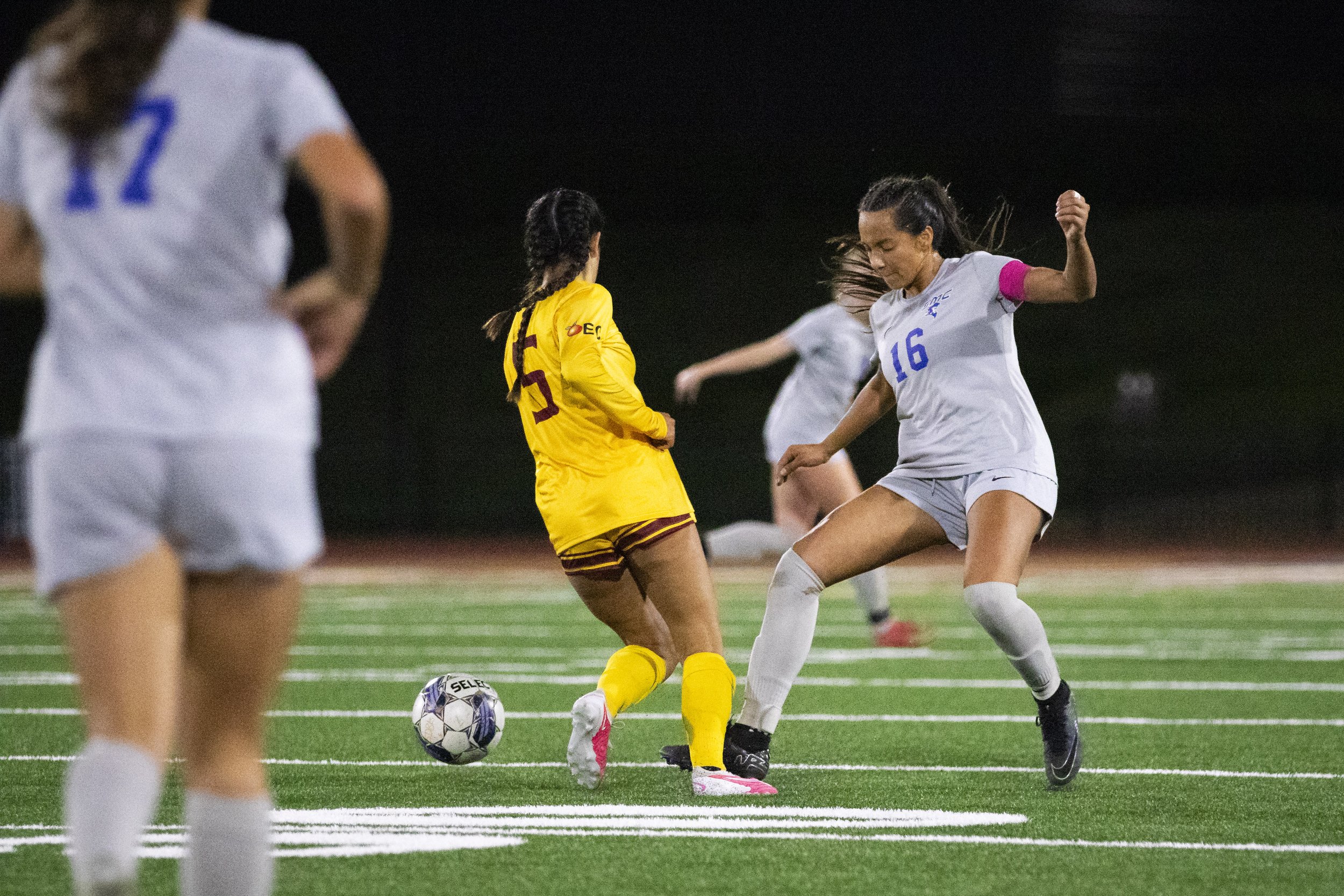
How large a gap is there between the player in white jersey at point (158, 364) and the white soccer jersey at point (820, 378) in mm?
8233

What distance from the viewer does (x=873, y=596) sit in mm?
11211

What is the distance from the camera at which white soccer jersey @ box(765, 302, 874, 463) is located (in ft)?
36.5

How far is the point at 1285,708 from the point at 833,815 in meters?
3.70

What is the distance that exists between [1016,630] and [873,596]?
5217 mm

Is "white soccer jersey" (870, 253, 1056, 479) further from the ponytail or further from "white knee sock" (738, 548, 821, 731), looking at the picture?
the ponytail

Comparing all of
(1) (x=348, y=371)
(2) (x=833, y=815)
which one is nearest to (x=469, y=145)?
(1) (x=348, y=371)

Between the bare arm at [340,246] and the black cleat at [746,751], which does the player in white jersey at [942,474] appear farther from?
the bare arm at [340,246]

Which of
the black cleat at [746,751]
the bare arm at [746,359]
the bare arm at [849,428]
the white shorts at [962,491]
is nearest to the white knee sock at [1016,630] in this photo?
the white shorts at [962,491]

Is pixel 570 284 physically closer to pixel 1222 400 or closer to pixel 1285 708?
pixel 1285 708

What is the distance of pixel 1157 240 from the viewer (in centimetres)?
4500

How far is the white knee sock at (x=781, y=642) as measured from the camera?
6.17 m

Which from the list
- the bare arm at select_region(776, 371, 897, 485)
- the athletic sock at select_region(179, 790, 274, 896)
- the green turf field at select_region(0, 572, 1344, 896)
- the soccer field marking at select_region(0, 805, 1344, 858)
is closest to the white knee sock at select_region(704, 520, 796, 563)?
the green turf field at select_region(0, 572, 1344, 896)

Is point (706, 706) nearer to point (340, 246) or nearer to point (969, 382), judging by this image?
point (969, 382)

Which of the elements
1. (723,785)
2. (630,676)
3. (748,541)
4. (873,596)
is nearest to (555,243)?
(630,676)
